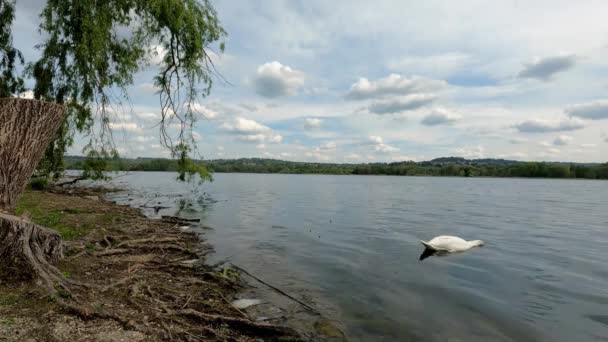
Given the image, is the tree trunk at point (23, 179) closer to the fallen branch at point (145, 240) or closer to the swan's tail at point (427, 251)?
the fallen branch at point (145, 240)

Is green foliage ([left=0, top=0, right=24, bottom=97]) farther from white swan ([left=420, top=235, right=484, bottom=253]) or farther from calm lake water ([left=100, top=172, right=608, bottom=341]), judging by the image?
white swan ([left=420, top=235, right=484, bottom=253])

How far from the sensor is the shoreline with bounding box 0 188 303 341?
4887 mm

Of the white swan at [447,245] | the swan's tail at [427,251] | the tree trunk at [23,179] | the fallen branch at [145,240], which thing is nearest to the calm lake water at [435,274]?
the swan's tail at [427,251]

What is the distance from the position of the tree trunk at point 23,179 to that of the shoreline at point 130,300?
13.1 inches

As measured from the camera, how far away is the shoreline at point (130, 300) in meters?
4.89

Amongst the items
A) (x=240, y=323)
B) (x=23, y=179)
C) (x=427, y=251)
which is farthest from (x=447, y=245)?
(x=23, y=179)

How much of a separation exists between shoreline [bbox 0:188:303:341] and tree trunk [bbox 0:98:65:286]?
13.1 inches

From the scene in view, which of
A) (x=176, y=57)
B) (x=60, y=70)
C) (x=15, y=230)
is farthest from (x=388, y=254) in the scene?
(x=60, y=70)

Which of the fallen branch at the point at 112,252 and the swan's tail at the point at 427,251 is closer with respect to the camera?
the fallen branch at the point at 112,252

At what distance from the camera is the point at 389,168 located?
13350cm

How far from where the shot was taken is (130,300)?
6266 millimetres

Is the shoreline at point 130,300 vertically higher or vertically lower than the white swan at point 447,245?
higher

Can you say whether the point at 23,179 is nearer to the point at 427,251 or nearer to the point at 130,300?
the point at 130,300

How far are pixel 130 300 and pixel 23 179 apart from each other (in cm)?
322
